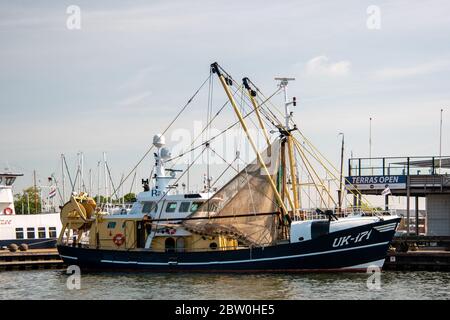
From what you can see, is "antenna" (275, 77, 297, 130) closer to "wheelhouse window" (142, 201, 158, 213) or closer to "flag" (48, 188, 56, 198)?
"wheelhouse window" (142, 201, 158, 213)

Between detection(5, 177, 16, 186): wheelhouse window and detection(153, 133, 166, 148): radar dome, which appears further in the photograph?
detection(5, 177, 16, 186): wheelhouse window

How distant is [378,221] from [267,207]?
723 cm

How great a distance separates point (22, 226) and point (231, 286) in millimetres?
34321

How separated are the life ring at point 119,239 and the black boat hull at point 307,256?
3625 millimetres

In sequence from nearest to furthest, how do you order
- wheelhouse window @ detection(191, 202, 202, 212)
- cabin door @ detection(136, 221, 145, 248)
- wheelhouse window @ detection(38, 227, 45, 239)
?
wheelhouse window @ detection(191, 202, 202, 212) → cabin door @ detection(136, 221, 145, 248) → wheelhouse window @ detection(38, 227, 45, 239)

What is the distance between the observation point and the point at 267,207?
50.6 m

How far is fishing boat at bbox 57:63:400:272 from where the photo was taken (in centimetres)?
4700

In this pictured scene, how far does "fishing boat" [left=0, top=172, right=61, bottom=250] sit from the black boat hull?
22.8 m

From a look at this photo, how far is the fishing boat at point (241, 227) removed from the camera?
4700 centimetres

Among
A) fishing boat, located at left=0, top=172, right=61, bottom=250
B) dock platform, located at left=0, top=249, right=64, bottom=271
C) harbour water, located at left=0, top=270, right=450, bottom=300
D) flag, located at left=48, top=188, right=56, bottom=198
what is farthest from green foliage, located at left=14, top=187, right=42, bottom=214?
harbour water, located at left=0, top=270, right=450, bottom=300

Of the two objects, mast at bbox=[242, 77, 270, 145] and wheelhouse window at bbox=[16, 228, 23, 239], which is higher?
mast at bbox=[242, 77, 270, 145]
